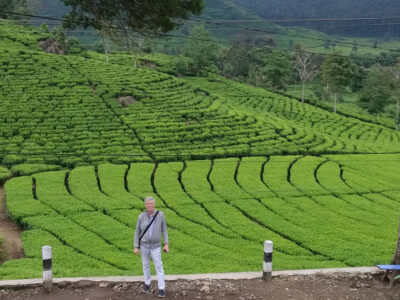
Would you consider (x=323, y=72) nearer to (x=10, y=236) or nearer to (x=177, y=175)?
(x=177, y=175)

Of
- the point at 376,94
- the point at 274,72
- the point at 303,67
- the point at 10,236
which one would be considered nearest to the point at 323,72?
the point at 376,94

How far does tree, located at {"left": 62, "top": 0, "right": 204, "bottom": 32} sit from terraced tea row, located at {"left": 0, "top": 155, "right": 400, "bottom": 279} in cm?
805

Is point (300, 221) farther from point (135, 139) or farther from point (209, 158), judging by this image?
point (135, 139)

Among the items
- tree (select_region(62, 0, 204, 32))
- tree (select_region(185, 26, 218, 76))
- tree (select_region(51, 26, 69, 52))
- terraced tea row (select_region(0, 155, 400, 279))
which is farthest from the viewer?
tree (select_region(185, 26, 218, 76))

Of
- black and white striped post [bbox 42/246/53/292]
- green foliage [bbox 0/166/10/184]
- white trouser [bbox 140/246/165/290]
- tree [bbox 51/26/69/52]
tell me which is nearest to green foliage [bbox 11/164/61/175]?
green foliage [bbox 0/166/10/184]

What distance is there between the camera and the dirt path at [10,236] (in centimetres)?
1639

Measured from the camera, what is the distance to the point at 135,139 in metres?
34.5

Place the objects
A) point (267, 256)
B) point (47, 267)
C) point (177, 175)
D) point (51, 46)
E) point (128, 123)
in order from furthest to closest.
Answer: point (51, 46) < point (128, 123) < point (177, 175) < point (267, 256) < point (47, 267)

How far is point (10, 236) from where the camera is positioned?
60.1 ft

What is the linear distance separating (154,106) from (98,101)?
5.47 m

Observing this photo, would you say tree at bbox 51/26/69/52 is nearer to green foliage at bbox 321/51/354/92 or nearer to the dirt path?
green foliage at bbox 321/51/354/92

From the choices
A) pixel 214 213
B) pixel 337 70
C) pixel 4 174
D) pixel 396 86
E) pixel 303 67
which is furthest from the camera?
pixel 303 67

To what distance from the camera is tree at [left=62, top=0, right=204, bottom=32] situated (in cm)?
1425

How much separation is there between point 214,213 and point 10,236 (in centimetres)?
908
